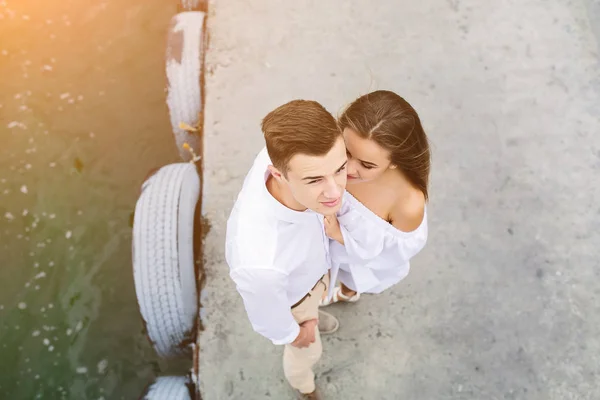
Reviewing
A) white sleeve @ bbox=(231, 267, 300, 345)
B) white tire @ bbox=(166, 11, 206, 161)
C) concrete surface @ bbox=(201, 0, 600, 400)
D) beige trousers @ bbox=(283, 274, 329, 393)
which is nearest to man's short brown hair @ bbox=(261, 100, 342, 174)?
white sleeve @ bbox=(231, 267, 300, 345)

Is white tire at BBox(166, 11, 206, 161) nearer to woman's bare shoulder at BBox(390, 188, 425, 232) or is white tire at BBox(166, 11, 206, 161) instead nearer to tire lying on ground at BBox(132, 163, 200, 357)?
tire lying on ground at BBox(132, 163, 200, 357)

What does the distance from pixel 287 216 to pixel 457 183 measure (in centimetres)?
166

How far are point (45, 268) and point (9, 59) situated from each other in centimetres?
167

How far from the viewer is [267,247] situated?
1.46 metres

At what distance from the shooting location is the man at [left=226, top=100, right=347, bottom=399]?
128 centimetres

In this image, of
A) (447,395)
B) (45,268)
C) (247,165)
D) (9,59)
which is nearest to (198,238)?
(247,165)

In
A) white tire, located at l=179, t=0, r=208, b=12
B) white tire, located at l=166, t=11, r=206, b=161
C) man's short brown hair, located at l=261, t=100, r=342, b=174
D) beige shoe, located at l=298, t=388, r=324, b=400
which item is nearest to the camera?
man's short brown hair, located at l=261, t=100, r=342, b=174

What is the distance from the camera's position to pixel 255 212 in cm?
149

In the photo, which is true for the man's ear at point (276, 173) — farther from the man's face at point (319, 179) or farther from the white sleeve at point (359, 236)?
the white sleeve at point (359, 236)

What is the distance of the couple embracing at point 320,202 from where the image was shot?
50.9 inches

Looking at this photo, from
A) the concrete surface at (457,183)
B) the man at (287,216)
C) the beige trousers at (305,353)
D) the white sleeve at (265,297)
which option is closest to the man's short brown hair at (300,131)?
the man at (287,216)

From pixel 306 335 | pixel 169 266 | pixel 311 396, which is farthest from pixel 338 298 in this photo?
pixel 169 266

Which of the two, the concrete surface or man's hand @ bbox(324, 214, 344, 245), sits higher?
man's hand @ bbox(324, 214, 344, 245)

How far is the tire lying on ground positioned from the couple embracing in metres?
0.80
